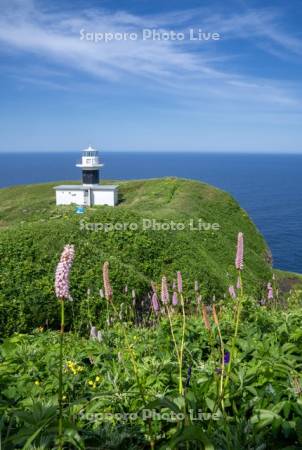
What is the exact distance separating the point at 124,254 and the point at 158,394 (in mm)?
17113

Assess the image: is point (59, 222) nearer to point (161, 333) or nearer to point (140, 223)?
point (140, 223)

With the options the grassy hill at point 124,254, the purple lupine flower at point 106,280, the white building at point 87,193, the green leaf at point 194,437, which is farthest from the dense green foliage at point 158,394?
the white building at point 87,193

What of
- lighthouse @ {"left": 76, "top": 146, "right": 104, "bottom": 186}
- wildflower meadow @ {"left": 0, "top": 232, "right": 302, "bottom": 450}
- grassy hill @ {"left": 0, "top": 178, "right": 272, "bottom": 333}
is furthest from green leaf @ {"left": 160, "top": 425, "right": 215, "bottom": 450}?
lighthouse @ {"left": 76, "top": 146, "right": 104, "bottom": 186}

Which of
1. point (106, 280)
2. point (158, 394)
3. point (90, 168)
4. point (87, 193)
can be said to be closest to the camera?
point (106, 280)

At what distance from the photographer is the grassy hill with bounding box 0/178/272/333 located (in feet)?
47.7

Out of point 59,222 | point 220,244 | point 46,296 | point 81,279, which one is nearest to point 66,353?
point 46,296

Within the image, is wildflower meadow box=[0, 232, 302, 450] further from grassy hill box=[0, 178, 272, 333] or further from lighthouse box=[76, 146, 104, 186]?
lighthouse box=[76, 146, 104, 186]

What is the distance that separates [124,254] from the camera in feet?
71.9

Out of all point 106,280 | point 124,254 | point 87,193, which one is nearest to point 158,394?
point 106,280

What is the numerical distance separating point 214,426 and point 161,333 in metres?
3.10

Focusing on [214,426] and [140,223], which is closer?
[214,426]

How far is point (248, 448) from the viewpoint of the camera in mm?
3918

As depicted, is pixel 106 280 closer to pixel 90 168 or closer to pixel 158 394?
pixel 158 394

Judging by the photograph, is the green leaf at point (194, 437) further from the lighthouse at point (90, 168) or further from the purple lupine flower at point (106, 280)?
the lighthouse at point (90, 168)
